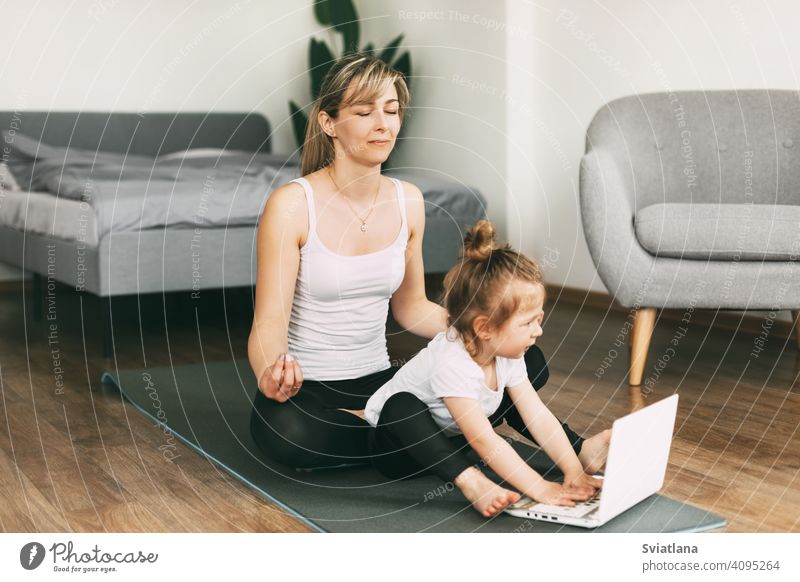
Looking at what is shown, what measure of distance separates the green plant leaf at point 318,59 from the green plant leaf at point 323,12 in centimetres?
15

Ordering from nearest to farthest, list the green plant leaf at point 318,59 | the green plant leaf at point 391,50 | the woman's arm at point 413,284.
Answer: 1. the woman's arm at point 413,284
2. the green plant leaf at point 391,50
3. the green plant leaf at point 318,59

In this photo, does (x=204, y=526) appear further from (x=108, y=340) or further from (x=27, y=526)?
(x=108, y=340)

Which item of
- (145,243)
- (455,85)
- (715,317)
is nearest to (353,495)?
(145,243)

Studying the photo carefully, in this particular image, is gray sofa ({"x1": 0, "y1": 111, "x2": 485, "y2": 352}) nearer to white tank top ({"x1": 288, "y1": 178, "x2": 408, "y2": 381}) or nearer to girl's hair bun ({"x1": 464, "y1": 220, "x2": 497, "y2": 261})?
white tank top ({"x1": 288, "y1": 178, "x2": 408, "y2": 381})

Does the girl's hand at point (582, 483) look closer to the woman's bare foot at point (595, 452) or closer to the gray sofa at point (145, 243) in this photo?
the woman's bare foot at point (595, 452)

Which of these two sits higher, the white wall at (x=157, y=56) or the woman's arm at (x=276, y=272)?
the white wall at (x=157, y=56)

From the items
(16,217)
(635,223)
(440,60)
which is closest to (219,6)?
(440,60)

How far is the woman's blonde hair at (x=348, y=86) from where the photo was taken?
1574mm

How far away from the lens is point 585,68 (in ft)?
12.3

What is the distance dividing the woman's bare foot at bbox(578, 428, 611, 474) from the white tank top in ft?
1.36

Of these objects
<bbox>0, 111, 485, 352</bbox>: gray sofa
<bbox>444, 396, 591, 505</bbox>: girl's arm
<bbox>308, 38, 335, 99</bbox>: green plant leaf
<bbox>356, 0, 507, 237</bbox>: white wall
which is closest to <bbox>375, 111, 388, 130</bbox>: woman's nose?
<bbox>444, 396, 591, 505</bbox>: girl's arm

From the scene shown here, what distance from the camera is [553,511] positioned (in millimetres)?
1377

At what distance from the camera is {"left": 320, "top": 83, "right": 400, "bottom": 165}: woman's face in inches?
62.5

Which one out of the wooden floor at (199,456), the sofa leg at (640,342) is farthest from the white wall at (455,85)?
the sofa leg at (640,342)
